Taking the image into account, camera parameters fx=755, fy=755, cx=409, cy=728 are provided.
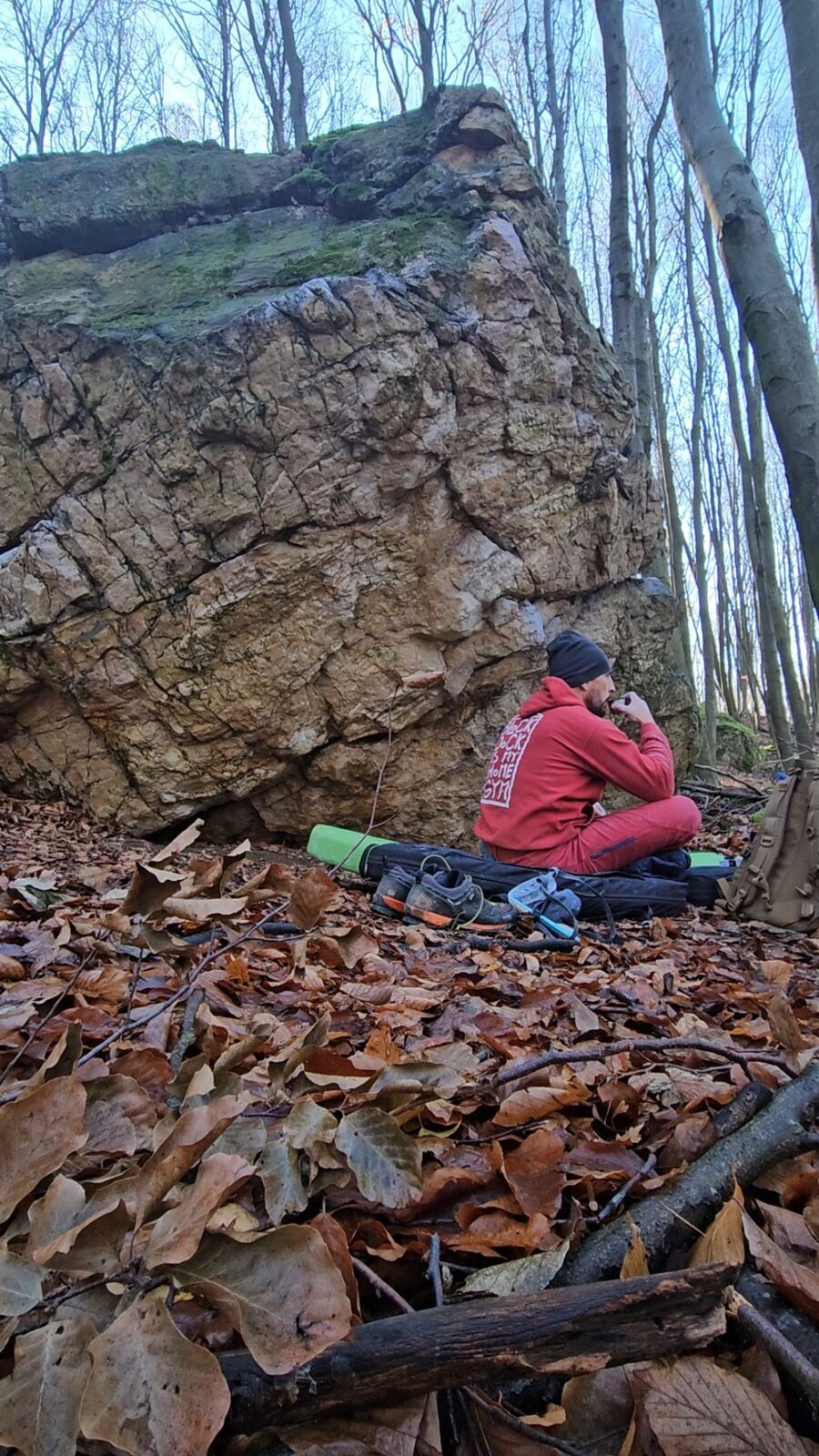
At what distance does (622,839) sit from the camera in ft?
13.9

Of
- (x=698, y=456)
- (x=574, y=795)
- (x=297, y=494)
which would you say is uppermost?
(x=698, y=456)

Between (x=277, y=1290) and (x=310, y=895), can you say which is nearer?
(x=277, y=1290)

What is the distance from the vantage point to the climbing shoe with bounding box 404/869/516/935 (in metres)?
3.42

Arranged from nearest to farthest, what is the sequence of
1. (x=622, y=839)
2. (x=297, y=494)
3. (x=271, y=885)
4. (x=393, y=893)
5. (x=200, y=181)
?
(x=271, y=885), (x=393, y=893), (x=622, y=839), (x=297, y=494), (x=200, y=181)

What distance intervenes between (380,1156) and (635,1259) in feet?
1.05

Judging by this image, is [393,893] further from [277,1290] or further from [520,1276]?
[277,1290]

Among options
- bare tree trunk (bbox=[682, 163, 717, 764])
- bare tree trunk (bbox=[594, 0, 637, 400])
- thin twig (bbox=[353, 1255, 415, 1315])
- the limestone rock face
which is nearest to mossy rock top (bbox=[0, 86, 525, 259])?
the limestone rock face

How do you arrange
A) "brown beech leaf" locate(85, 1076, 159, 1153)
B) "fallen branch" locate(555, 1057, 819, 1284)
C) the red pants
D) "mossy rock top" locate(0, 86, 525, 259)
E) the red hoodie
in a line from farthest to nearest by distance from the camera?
"mossy rock top" locate(0, 86, 525, 259), the red hoodie, the red pants, "brown beech leaf" locate(85, 1076, 159, 1153), "fallen branch" locate(555, 1057, 819, 1284)

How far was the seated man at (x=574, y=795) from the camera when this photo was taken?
14.0 ft

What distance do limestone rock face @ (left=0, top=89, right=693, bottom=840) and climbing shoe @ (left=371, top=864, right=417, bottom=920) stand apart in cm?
247

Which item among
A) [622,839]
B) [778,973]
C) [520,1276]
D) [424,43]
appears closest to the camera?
[520,1276]

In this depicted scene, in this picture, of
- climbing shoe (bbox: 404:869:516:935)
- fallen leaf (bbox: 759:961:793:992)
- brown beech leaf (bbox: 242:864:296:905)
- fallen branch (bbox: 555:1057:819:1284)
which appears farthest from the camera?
climbing shoe (bbox: 404:869:516:935)

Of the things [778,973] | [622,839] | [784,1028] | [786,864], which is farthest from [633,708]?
[784,1028]

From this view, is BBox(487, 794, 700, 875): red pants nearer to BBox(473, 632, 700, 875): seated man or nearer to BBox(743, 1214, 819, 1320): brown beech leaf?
BBox(473, 632, 700, 875): seated man
